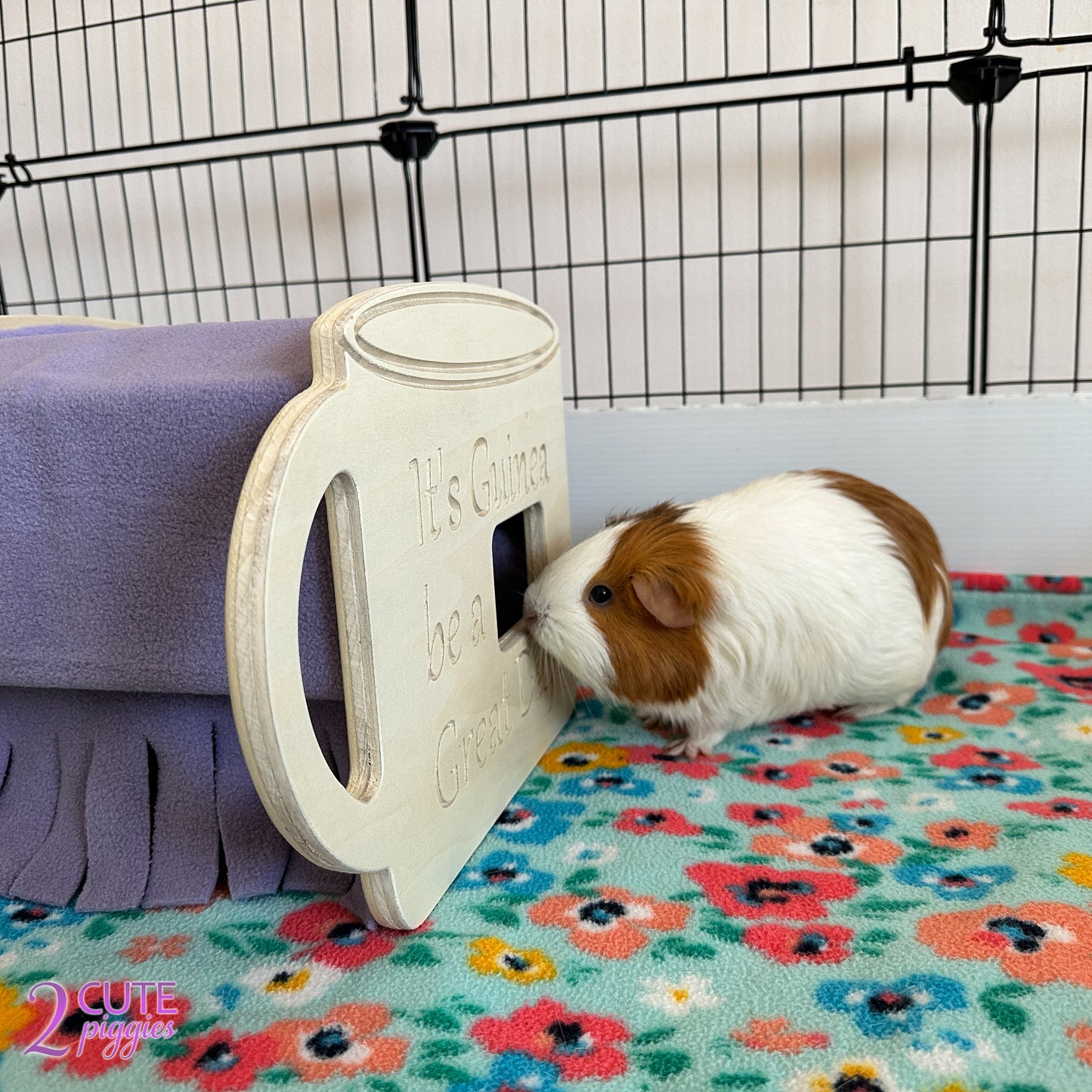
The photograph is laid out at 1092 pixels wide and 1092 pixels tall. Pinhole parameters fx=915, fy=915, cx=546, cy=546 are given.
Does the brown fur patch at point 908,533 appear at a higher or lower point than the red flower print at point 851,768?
higher

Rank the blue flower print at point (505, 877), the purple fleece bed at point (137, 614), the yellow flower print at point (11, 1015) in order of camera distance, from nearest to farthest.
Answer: the yellow flower print at point (11, 1015) < the purple fleece bed at point (137, 614) < the blue flower print at point (505, 877)

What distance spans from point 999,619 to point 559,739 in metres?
1.00

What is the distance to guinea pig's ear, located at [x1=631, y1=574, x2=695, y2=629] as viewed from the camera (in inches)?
50.8

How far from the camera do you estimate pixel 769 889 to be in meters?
1.03

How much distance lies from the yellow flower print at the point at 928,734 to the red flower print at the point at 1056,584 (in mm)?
611

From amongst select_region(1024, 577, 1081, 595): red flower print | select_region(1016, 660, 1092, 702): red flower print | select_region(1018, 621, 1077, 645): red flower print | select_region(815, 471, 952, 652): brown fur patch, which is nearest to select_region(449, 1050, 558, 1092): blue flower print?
select_region(815, 471, 952, 652): brown fur patch

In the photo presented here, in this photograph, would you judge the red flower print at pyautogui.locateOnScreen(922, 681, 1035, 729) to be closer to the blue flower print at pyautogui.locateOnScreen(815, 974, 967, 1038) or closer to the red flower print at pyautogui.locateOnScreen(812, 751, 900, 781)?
the red flower print at pyautogui.locateOnScreen(812, 751, 900, 781)

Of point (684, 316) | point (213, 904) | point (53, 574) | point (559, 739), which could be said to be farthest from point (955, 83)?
point (213, 904)

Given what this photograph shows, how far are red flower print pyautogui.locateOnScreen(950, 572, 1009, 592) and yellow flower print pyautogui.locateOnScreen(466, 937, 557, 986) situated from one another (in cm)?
139

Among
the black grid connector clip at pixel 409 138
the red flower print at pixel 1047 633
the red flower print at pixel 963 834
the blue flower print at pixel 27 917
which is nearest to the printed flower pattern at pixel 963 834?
the red flower print at pixel 963 834

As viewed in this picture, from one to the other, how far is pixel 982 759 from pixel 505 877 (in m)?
0.74

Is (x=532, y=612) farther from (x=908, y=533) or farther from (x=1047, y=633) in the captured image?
(x=1047, y=633)

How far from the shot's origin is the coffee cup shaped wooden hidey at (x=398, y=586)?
2.42 feet

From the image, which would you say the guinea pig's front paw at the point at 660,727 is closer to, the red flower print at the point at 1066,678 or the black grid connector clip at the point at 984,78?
the red flower print at the point at 1066,678
